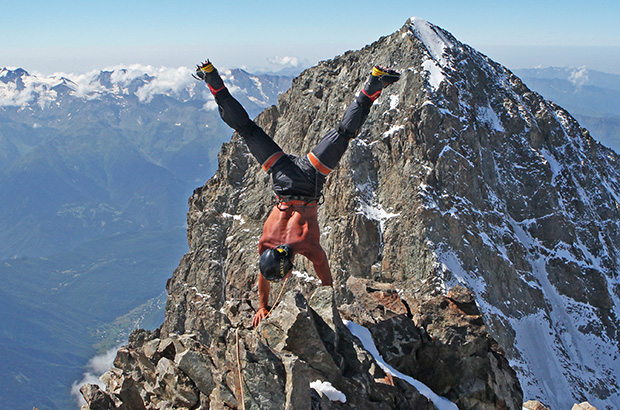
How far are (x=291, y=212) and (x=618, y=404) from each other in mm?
73137

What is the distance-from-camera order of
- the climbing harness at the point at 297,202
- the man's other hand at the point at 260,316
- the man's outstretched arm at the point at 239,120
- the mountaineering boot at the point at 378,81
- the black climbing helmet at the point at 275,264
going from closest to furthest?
the black climbing helmet at the point at 275,264 → the man's other hand at the point at 260,316 → the climbing harness at the point at 297,202 → the mountaineering boot at the point at 378,81 → the man's outstretched arm at the point at 239,120

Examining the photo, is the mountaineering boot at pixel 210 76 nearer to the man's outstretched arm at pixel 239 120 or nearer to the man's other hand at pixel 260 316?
the man's outstretched arm at pixel 239 120

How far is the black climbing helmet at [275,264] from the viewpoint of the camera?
42.9 ft

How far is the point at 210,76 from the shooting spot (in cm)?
1573

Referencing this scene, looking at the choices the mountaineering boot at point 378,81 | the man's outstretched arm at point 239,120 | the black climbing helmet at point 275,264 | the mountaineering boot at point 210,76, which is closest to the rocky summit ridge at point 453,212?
the man's outstretched arm at point 239,120

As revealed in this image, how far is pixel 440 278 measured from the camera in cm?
6197

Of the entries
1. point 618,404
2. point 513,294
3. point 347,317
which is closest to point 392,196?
point 513,294

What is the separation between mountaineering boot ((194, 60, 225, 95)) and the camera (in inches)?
616

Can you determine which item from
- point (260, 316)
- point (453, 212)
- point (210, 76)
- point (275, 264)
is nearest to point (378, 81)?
point (210, 76)

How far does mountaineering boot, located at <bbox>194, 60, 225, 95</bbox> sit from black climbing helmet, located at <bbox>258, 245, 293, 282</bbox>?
6.26 metres

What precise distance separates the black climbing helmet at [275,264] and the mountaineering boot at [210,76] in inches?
247

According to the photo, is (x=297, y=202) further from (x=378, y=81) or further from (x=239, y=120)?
(x=378, y=81)

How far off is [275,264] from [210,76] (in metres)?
6.92

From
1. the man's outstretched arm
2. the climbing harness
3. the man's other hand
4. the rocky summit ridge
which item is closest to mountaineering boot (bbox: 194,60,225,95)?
the man's outstretched arm
